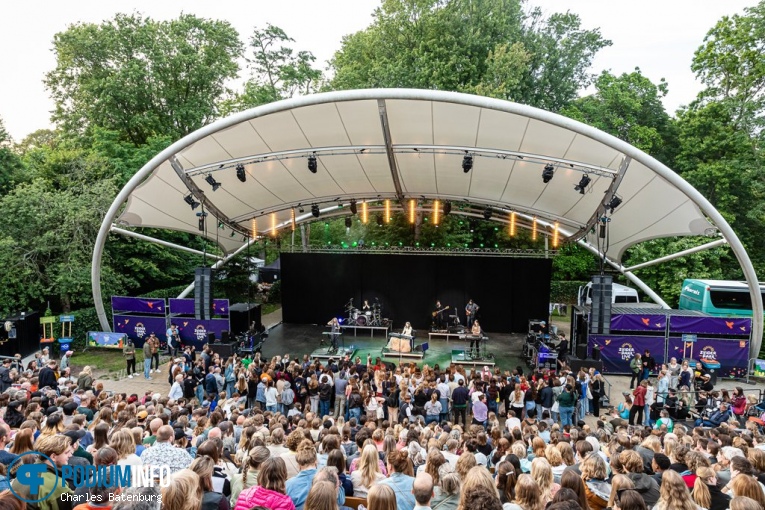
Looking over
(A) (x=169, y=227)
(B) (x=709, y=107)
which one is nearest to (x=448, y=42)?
(B) (x=709, y=107)

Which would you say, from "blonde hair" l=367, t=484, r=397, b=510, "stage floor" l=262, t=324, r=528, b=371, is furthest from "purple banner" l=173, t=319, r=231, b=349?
"blonde hair" l=367, t=484, r=397, b=510

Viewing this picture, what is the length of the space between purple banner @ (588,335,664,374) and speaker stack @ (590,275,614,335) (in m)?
0.52

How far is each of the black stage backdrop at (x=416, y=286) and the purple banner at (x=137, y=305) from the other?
19.2 feet

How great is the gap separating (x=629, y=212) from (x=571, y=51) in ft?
64.1

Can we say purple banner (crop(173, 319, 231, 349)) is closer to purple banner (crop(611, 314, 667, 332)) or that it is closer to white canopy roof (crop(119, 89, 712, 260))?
white canopy roof (crop(119, 89, 712, 260))

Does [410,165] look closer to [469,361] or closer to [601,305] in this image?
[469,361]

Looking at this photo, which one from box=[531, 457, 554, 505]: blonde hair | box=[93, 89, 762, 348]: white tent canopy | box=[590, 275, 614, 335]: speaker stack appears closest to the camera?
box=[531, 457, 554, 505]: blonde hair

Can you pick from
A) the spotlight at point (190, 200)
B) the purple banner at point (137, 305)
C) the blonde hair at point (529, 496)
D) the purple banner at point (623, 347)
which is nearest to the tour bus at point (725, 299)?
the purple banner at point (623, 347)

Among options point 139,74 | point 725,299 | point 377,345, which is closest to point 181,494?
point 377,345

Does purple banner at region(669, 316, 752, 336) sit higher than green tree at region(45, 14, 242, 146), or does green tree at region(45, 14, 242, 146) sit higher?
green tree at region(45, 14, 242, 146)

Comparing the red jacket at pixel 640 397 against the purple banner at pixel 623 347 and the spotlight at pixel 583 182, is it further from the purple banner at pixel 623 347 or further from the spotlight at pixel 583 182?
the spotlight at pixel 583 182

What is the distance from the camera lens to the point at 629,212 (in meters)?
14.7

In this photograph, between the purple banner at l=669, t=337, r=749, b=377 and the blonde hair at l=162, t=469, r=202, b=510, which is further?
the purple banner at l=669, t=337, r=749, b=377

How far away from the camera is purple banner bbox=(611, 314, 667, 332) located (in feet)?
47.8
